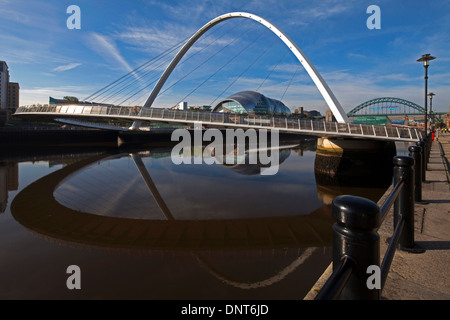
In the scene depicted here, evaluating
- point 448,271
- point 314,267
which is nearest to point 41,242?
point 314,267

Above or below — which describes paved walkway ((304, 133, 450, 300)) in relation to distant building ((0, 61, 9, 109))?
below

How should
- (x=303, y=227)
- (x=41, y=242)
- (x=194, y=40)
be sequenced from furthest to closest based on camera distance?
(x=194, y=40), (x=303, y=227), (x=41, y=242)

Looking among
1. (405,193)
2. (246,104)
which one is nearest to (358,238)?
(405,193)

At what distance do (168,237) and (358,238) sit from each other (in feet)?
26.5

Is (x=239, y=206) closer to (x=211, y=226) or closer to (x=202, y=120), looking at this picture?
(x=211, y=226)

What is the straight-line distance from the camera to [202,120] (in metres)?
19.2

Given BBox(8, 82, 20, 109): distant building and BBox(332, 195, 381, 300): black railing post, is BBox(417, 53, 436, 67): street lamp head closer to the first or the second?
BBox(332, 195, 381, 300): black railing post

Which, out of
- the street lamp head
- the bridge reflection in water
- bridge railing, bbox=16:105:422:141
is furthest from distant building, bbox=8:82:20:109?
the street lamp head

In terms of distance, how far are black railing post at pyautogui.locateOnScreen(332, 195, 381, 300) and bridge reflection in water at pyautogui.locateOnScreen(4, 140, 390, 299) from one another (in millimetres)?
4756

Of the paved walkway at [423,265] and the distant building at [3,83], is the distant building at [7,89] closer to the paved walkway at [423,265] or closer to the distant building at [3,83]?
the distant building at [3,83]

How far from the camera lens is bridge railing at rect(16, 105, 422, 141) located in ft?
54.0

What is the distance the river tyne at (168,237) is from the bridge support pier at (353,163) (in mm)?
1233

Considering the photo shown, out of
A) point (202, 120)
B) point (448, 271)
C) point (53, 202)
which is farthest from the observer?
point (202, 120)

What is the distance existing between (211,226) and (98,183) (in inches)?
413
